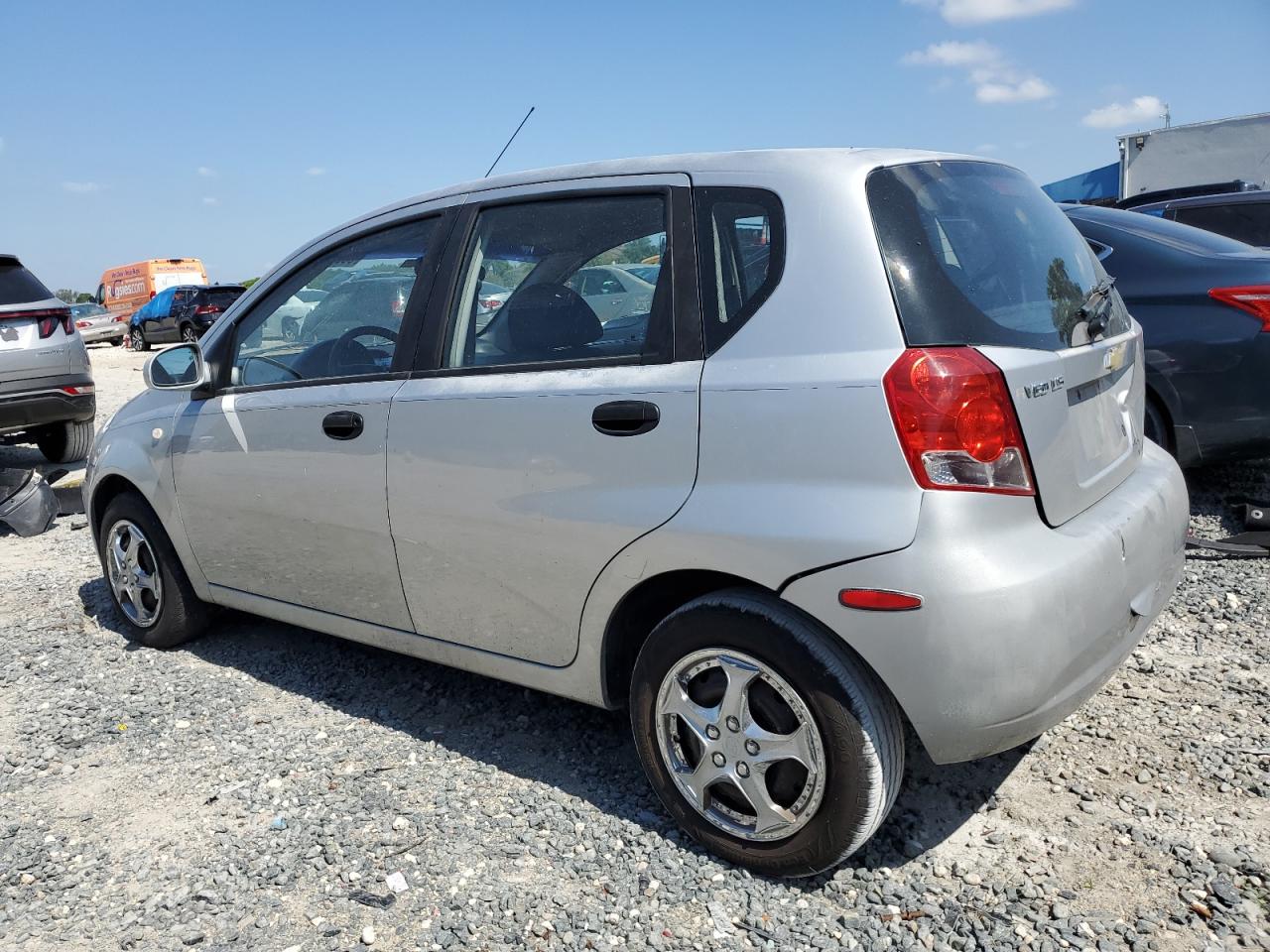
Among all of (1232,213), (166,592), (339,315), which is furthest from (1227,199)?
(166,592)

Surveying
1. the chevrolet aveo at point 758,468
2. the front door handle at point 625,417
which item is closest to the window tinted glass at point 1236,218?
the chevrolet aveo at point 758,468

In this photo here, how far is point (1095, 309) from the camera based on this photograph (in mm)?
2906

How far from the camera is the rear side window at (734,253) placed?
259 centimetres

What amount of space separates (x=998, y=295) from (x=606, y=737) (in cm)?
192

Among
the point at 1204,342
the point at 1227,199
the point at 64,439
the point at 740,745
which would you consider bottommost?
the point at 740,745

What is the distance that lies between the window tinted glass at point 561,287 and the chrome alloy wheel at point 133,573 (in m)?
2.13

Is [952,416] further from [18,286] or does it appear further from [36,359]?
[18,286]

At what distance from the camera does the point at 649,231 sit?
2.86m

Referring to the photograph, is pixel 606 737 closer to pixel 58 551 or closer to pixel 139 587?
pixel 139 587

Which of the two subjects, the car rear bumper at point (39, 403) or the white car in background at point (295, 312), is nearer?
the white car in background at point (295, 312)

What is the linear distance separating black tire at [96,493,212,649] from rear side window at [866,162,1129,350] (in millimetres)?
3304

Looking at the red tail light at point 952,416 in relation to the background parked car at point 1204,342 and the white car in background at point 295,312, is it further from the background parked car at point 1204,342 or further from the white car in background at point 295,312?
the background parked car at point 1204,342

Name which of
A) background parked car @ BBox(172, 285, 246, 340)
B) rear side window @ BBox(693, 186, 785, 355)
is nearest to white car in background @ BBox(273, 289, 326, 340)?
rear side window @ BBox(693, 186, 785, 355)

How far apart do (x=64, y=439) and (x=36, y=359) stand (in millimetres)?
1531
